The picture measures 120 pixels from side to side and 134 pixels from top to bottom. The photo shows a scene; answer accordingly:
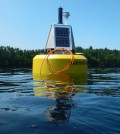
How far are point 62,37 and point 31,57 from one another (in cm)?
6016

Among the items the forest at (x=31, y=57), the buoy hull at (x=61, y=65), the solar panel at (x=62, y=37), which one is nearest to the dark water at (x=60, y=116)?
the buoy hull at (x=61, y=65)

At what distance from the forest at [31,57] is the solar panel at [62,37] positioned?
45053mm

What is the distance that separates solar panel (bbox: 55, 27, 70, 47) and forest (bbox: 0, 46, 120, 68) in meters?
45.1

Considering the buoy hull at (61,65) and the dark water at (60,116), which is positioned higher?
the buoy hull at (61,65)

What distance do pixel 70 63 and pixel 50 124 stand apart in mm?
15364

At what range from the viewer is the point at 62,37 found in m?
27.1

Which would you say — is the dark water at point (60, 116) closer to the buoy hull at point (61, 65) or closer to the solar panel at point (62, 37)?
the buoy hull at point (61, 65)

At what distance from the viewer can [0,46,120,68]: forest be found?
261ft

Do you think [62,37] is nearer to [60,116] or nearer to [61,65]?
[61,65]

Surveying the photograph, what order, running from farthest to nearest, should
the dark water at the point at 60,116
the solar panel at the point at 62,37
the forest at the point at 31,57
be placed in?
the forest at the point at 31,57
the solar panel at the point at 62,37
the dark water at the point at 60,116

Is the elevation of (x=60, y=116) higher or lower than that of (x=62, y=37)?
lower

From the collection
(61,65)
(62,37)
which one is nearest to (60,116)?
(61,65)

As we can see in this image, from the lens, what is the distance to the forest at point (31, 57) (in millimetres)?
79525

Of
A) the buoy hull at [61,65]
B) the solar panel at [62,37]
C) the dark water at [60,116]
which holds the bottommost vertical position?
the dark water at [60,116]
